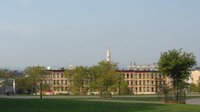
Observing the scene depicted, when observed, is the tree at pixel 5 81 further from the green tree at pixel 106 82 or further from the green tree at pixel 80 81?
the green tree at pixel 106 82

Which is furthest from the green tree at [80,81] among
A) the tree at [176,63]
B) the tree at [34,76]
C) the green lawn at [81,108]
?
the green lawn at [81,108]

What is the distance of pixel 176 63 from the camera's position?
49.6m

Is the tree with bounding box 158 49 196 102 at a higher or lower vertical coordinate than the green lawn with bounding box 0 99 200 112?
higher

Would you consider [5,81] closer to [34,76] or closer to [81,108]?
[34,76]

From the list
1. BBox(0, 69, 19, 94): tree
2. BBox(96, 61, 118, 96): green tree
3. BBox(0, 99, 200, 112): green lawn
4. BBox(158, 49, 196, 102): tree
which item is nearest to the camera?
BBox(0, 99, 200, 112): green lawn

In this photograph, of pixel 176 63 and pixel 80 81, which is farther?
pixel 80 81

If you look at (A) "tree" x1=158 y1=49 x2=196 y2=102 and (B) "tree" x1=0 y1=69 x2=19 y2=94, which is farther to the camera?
(B) "tree" x1=0 y1=69 x2=19 y2=94

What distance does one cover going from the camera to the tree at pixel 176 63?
49.7m

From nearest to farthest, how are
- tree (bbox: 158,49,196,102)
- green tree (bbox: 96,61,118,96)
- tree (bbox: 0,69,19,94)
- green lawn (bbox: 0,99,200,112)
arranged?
green lawn (bbox: 0,99,200,112) → tree (bbox: 158,49,196,102) → green tree (bbox: 96,61,118,96) → tree (bbox: 0,69,19,94)

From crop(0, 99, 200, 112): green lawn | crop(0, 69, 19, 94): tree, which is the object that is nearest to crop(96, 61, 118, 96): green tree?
crop(0, 69, 19, 94): tree

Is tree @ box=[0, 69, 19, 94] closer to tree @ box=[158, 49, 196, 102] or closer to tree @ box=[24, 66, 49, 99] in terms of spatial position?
tree @ box=[24, 66, 49, 99]

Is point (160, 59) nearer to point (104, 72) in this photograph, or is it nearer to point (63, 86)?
point (104, 72)

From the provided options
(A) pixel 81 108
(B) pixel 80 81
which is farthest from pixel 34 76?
(A) pixel 81 108

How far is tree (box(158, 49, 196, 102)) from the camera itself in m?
49.7
